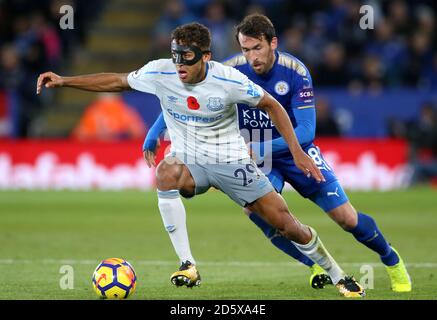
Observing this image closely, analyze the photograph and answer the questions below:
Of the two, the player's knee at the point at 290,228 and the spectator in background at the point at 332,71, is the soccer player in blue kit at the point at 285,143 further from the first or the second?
the spectator in background at the point at 332,71

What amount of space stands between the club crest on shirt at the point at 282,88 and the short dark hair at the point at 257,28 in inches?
14.4

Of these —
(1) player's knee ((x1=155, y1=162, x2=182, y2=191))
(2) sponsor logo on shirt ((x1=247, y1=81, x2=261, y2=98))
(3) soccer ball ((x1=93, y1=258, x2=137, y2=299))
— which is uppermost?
(2) sponsor logo on shirt ((x1=247, y1=81, x2=261, y2=98))

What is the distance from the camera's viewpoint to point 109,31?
24.4m

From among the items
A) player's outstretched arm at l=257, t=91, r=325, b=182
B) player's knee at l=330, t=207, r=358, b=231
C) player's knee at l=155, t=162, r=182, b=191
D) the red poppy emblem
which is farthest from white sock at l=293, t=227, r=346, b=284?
the red poppy emblem

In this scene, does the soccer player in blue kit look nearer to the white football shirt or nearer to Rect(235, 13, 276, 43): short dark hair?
Rect(235, 13, 276, 43): short dark hair

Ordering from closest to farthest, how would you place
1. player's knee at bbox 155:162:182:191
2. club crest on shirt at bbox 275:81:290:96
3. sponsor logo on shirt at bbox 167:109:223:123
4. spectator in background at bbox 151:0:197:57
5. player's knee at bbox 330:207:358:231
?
sponsor logo on shirt at bbox 167:109:223:123, player's knee at bbox 155:162:182:191, player's knee at bbox 330:207:358:231, club crest on shirt at bbox 275:81:290:96, spectator in background at bbox 151:0:197:57

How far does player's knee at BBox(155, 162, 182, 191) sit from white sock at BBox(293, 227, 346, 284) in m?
1.08

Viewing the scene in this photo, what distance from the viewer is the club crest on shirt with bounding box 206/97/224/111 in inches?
293

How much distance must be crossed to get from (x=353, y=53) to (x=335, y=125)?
93.2 inches

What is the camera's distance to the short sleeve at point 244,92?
739 cm

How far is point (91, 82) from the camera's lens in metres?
7.57
